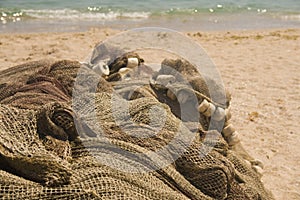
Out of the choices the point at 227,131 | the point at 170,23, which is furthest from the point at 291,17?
the point at 227,131

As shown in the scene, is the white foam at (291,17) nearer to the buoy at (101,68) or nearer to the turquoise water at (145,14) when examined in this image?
the turquoise water at (145,14)

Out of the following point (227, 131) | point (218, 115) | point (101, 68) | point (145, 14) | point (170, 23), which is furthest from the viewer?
point (145, 14)

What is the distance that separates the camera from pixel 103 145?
9.19ft

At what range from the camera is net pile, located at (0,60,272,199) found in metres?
2.39

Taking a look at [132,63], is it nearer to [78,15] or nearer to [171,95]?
[171,95]

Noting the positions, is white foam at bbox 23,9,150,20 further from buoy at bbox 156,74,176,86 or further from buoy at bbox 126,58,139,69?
buoy at bbox 156,74,176,86

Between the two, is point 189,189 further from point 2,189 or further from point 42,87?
point 42,87

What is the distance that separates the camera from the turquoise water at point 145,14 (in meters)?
14.4

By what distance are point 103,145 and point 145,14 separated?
14.1m

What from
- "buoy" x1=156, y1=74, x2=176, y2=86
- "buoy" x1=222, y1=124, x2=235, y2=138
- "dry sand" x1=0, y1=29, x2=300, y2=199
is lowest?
"dry sand" x1=0, y1=29, x2=300, y2=199

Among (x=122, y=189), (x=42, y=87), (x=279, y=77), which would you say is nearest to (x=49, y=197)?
(x=122, y=189)

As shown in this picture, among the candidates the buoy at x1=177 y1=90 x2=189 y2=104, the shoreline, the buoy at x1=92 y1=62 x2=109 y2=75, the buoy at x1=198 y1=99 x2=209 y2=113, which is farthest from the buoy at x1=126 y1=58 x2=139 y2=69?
the shoreline

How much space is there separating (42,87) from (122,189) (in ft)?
4.67

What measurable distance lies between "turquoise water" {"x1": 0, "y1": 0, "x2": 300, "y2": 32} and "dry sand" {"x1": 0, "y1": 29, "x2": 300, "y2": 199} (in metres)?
2.17
